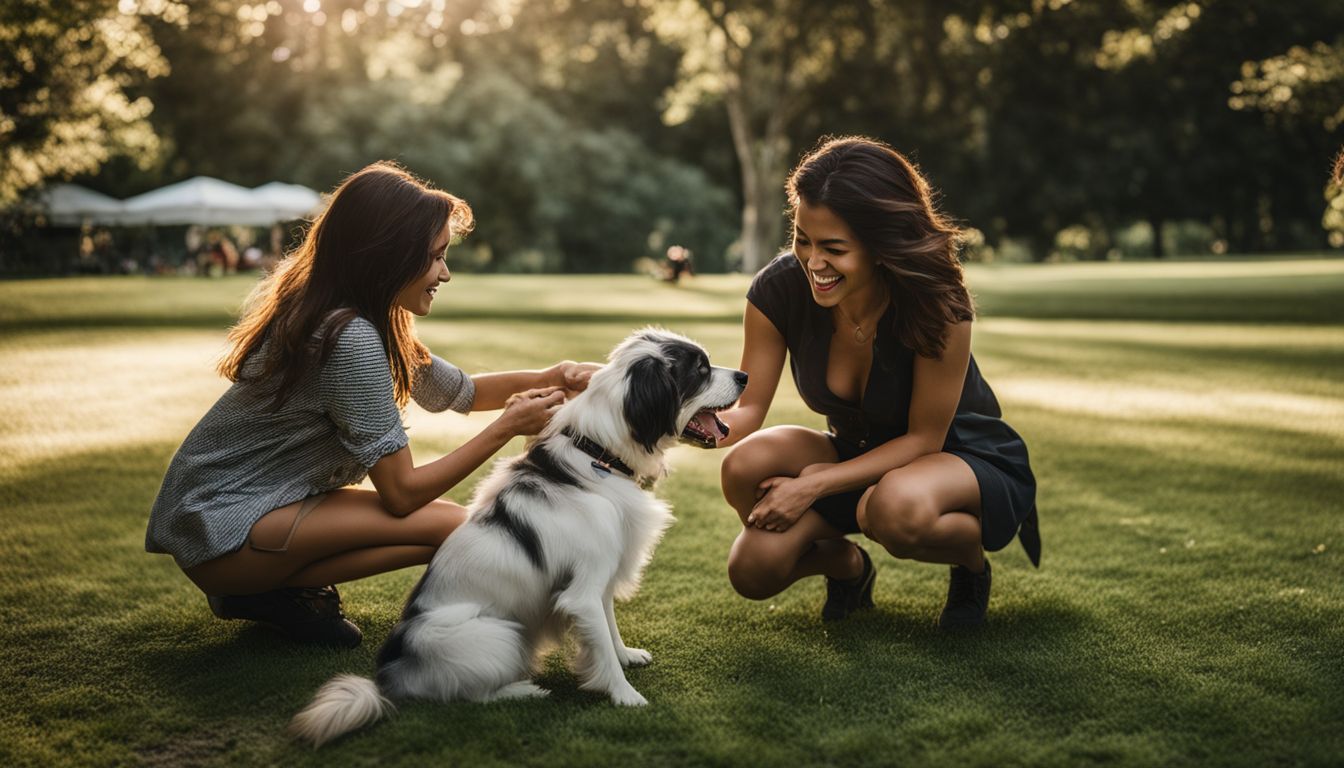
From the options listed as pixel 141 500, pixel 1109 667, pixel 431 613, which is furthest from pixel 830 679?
pixel 141 500

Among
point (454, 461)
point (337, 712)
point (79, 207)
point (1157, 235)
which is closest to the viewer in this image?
point (337, 712)

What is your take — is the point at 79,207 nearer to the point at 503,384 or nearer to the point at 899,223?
the point at 503,384

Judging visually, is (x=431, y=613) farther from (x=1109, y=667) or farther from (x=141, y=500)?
(x=141, y=500)

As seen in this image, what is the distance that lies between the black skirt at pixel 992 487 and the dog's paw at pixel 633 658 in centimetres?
84

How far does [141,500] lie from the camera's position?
591cm

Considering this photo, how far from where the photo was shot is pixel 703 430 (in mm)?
3613

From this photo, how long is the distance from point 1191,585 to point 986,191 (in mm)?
48198

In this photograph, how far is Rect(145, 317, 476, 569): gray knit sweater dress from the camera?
336 cm

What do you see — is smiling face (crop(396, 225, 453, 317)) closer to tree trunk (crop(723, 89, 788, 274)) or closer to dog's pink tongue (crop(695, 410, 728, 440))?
dog's pink tongue (crop(695, 410, 728, 440))

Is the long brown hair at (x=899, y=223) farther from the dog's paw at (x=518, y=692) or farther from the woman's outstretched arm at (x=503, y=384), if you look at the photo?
the dog's paw at (x=518, y=692)

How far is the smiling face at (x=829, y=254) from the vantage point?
11.7 feet

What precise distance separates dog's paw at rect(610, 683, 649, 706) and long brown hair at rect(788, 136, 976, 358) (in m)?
1.51

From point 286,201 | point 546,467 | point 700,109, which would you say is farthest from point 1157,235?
point 546,467

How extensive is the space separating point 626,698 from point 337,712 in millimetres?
862
